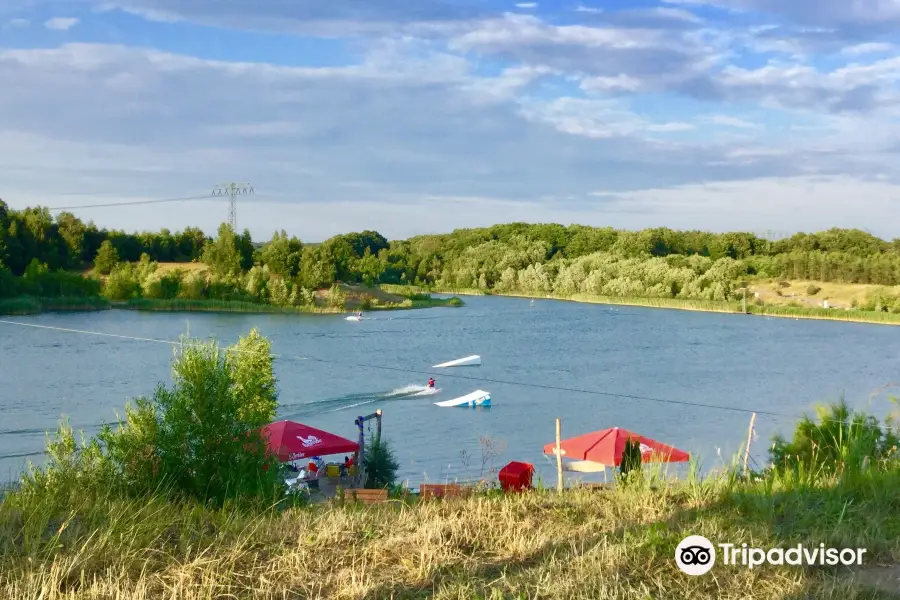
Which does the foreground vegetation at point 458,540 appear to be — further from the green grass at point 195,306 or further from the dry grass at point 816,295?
the dry grass at point 816,295

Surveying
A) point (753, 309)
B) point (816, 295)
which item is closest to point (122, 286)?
point (753, 309)

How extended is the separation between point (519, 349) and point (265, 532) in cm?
4411

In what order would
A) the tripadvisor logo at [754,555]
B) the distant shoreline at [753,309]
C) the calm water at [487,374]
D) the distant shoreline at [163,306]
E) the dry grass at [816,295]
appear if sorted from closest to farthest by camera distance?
the tripadvisor logo at [754,555] < the calm water at [487,374] < the distant shoreline at [163,306] < the distant shoreline at [753,309] < the dry grass at [816,295]

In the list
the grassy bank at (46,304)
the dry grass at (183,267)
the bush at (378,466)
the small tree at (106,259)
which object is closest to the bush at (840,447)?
the bush at (378,466)

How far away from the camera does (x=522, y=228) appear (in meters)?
134

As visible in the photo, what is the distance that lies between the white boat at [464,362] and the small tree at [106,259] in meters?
47.9

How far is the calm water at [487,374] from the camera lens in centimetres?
2589

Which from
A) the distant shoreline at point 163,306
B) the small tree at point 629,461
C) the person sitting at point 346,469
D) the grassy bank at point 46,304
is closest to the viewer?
the small tree at point 629,461

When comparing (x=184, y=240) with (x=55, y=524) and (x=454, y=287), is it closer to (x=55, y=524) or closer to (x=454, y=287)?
(x=454, y=287)

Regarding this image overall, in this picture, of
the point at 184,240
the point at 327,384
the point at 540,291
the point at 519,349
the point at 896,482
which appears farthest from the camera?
the point at 540,291

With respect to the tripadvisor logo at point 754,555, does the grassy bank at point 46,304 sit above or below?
below

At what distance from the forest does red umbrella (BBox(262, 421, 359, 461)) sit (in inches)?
2250

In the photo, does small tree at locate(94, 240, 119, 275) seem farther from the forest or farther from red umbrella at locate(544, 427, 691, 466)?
red umbrella at locate(544, 427, 691, 466)

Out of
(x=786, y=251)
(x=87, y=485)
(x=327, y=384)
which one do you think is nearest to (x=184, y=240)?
(x=327, y=384)
